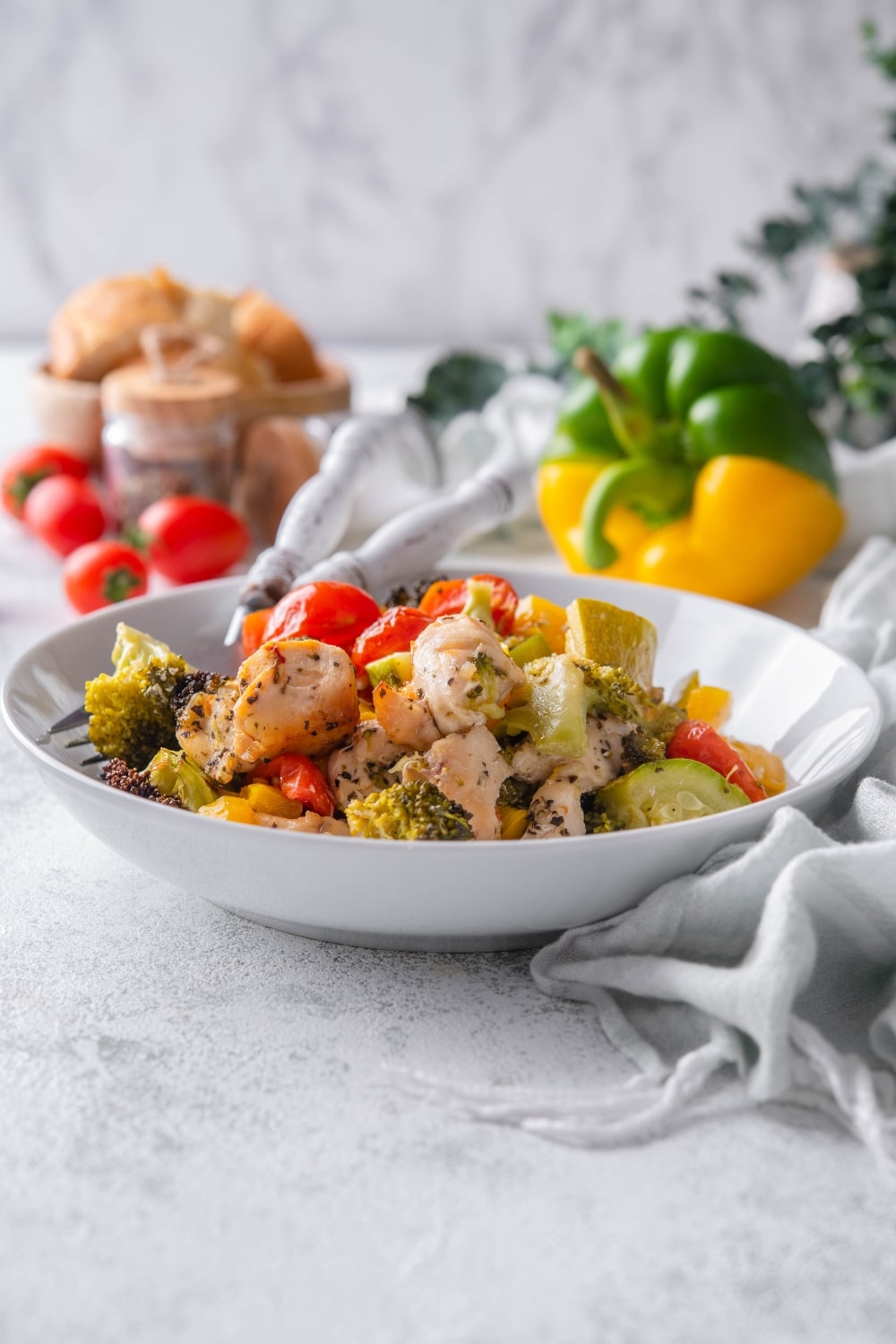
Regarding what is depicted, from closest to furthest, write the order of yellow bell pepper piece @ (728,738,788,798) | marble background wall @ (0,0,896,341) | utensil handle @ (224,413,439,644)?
yellow bell pepper piece @ (728,738,788,798), utensil handle @ (224,413,439,644), marble background wall @ (0,0,896,341)

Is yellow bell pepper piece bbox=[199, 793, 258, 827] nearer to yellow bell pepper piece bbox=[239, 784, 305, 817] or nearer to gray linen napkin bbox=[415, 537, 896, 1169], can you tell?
yellow bell pepper piece bbox=[239, 784, 305, 817]

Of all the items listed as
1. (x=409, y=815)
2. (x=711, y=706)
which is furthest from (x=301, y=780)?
(x=711, y=706)

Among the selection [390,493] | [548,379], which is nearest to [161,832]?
[390,493]

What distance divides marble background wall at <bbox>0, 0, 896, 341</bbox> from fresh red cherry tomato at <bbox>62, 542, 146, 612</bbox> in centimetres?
249

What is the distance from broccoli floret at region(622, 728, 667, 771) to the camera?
4.22ft

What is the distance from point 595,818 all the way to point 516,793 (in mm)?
76

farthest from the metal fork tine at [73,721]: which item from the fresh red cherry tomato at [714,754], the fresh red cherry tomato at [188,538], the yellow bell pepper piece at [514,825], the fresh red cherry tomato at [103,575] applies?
the fresh red cherry tomato at [188,538]

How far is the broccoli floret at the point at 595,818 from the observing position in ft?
4.06

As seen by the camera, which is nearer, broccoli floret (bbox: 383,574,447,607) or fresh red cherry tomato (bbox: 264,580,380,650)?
fresh red cherry tomato (bbox: 264,580,380,650)

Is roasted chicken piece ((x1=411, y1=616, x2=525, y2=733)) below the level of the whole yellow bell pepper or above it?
above

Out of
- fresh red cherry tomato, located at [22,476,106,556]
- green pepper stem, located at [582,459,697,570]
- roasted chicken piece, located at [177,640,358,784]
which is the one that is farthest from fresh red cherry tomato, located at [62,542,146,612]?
roasted chicken piece, located at [177,640,358,784]

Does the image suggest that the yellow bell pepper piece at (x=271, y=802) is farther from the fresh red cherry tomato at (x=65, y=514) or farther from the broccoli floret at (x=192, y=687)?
the fresh red cherry tomato at (x=65, y=514)

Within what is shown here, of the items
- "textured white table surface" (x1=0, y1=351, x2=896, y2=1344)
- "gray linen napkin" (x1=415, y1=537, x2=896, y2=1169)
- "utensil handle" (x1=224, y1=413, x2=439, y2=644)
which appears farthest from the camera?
"utensil handle" (x1=224, y1=413, x2=439, y2=644)

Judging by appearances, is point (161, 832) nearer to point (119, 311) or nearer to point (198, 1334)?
point (198, 1334)
